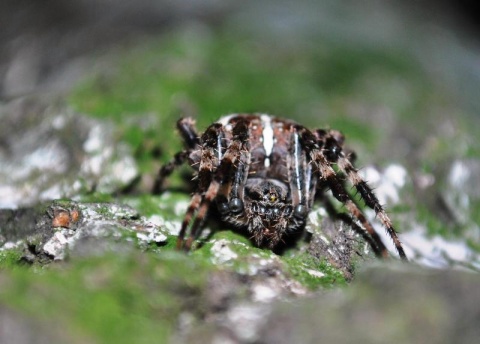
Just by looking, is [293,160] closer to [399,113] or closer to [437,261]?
[437,261]

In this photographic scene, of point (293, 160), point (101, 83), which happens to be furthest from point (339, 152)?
point (101, 83)

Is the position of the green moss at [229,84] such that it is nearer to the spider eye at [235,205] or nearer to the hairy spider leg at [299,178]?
the hairy spider leg at [299,178]

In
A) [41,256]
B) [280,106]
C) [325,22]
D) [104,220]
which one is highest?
[325,22]

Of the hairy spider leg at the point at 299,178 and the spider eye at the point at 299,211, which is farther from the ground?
the hairy spider leg at the point at 299,178

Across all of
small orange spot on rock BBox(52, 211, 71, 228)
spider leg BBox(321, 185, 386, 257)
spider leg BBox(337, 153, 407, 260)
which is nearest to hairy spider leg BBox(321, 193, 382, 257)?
spider leg BBox(321, 185, 386, 257)

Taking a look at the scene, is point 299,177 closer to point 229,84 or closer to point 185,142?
point 185,142

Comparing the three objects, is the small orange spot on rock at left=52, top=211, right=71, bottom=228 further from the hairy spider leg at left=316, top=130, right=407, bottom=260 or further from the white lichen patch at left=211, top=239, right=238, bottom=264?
the hairy spider leg at left=316, top=130, right=407, bottom=260

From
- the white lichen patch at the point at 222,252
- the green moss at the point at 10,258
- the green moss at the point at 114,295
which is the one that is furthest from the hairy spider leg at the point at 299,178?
the green moss at the point at 10,258

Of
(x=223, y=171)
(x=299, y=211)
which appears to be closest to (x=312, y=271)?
(x=299, y=211)
